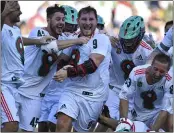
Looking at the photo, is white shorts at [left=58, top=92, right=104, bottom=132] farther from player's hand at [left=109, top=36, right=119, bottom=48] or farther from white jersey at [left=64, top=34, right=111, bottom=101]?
player's hand at [left=109, top=36, right=119, bottom=48]

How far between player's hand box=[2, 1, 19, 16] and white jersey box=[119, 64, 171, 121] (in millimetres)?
1691

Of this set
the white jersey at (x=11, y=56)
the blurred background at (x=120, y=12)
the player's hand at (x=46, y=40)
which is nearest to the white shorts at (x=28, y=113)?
the player's hand at (x=46, y=40)

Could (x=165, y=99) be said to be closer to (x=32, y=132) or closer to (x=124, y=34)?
(x=124, y=34)

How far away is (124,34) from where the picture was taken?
328 inches

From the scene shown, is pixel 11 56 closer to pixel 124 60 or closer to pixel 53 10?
pixel 53 10

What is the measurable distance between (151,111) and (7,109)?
1996mm

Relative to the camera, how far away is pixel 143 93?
25.6 feet

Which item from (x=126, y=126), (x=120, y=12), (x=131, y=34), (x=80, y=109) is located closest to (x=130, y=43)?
(x=131, y=34)

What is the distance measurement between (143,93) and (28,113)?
5.31 feet

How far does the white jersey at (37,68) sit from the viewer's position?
8234 millimetres

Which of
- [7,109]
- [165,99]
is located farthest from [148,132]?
[7,109]

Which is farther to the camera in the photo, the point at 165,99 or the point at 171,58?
the point at 171,58

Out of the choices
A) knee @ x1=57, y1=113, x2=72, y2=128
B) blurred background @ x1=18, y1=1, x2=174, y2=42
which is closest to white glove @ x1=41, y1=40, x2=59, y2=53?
knee @ x1=57, y1=113, x2=72, y2=128

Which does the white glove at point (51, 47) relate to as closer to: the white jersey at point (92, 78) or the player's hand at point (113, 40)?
the white jersey at point (92, 78)
